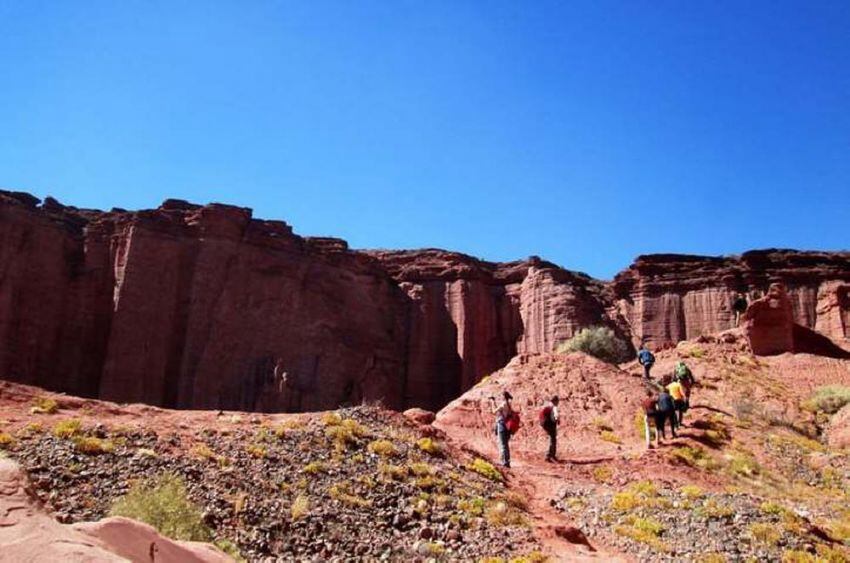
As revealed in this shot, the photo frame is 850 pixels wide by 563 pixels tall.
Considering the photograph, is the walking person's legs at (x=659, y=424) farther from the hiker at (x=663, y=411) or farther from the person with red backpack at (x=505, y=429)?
the person with red backpack at (x=505, y=429)

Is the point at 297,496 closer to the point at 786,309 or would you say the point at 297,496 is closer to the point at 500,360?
the point at 786,309

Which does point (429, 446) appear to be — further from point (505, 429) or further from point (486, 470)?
point (505, 429)

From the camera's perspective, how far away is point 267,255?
208ft

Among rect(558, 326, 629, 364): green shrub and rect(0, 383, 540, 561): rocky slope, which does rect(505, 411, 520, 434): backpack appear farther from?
rect(558, 326, 629, 364): green shrub

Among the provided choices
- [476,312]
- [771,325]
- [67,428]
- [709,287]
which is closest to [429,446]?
[67,428]

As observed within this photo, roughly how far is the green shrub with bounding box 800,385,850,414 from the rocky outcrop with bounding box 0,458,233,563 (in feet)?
98.8

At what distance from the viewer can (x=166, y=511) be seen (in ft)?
43.2

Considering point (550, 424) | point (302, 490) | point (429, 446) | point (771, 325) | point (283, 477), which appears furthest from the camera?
point (771, 325)

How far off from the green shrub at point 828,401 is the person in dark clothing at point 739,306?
2993 centimetres

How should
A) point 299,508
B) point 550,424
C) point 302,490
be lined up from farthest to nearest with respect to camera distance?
point 550,424 < point 302,490 < point 299,508

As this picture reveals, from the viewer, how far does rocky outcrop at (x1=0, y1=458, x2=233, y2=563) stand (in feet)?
17.5

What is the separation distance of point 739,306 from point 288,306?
32.7 m

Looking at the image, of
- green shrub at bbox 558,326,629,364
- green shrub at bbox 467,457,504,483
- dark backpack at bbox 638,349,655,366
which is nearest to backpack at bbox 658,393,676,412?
green shrub at bbox 467,457,504,483

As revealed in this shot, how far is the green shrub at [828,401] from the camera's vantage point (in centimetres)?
3231
